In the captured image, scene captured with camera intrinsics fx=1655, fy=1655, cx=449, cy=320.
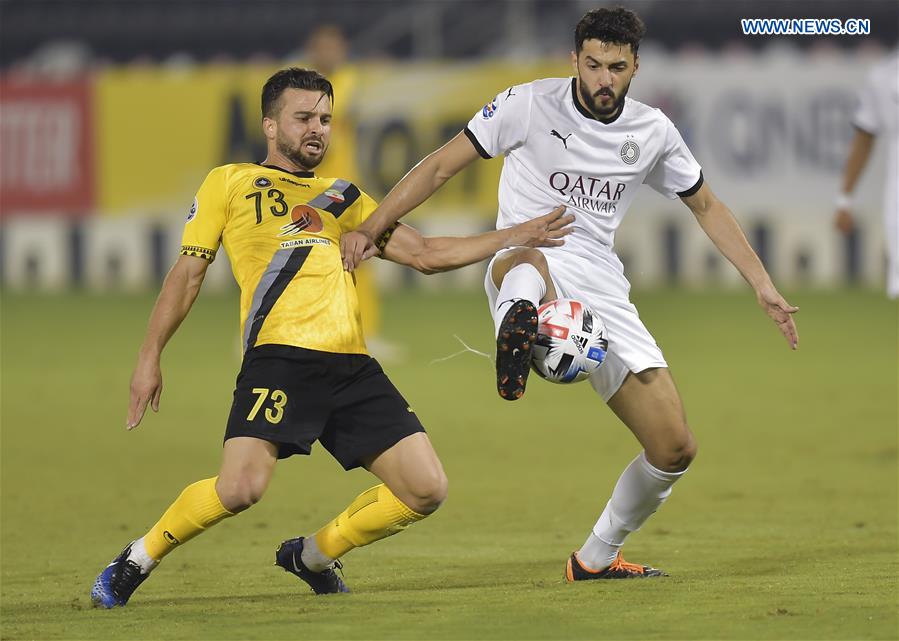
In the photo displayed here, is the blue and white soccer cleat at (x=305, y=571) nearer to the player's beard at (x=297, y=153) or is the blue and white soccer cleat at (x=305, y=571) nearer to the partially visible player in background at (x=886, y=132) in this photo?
the player's beard at (x=297, y=153)

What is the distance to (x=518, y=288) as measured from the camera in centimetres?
577

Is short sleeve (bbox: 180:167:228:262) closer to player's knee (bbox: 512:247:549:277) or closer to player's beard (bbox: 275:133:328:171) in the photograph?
player's beard (bbox: 275:133:328:171)

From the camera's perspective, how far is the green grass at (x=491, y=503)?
542cm

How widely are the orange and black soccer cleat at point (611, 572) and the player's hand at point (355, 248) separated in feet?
4.59

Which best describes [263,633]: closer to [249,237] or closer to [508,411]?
[249,237]

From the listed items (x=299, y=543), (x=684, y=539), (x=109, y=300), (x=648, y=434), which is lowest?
(x=109, y=300)

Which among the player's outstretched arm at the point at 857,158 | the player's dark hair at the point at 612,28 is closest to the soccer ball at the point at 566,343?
the player's dark hair at the point at 612,28

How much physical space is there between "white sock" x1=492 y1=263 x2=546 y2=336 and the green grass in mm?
1004

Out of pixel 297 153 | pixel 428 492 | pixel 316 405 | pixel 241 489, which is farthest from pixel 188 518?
pixel 297 153

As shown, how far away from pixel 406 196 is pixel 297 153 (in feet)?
1.38

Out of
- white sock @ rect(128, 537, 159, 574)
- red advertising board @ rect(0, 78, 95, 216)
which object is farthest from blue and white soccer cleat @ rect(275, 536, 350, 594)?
red advertising board @ rect(0, 78, 95, 216)

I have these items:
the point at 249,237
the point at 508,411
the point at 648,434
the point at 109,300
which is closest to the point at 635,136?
the point at 648,434

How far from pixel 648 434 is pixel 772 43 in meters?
18.3

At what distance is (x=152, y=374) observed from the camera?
18.5ft
